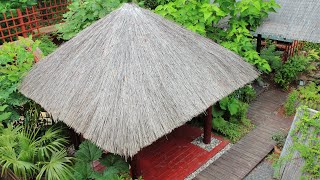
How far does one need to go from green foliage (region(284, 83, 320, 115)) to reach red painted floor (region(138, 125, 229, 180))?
214cm

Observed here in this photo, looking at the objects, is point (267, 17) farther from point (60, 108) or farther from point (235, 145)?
point (60, 108)

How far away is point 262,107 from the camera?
9328 mm

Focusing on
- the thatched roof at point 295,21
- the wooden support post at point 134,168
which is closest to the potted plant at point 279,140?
the thatched roof at point 295,21

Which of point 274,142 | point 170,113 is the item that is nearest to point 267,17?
point 274,142

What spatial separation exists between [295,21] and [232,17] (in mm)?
1638

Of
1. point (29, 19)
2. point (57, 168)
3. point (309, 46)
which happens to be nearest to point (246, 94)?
point (309, 46)

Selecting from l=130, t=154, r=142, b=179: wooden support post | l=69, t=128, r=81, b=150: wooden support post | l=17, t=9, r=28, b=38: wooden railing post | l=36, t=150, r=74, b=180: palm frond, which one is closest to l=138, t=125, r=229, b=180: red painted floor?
l=130, t=154, r=142, b=179: wooden support post

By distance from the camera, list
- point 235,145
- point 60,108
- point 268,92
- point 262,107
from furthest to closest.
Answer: point 268,92 → point 262,107 → point 235,145 → point 60,108

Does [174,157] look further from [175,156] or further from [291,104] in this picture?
[291,104]

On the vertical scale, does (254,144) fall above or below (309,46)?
below

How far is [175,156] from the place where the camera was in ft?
24.2

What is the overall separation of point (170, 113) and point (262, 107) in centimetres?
478

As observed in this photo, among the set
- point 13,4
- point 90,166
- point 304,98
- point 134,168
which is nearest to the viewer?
point 90,166

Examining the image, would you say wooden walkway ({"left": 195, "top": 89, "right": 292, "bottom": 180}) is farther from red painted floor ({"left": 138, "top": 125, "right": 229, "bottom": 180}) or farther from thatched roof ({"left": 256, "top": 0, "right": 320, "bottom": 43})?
thatched roof ({"left": 256, "top": 0, "right": 320, "bottom": 43})
